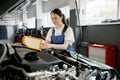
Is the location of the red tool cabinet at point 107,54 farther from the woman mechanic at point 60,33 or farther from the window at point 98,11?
the woman mechanic at point 60,33

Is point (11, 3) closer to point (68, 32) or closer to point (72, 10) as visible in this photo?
point (68, 32)

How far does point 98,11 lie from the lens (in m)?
4.38

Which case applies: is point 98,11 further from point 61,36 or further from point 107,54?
point 61,36

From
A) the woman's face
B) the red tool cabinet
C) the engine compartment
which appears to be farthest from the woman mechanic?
the red tool cabinet

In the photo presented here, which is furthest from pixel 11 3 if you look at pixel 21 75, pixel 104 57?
pixel 104 57

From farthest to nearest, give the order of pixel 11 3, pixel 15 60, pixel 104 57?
pixel 104 57 → pixel 11 3 → pixel 15 60

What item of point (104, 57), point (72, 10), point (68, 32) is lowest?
point (104, 57)

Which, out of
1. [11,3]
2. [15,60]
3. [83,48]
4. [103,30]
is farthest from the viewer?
[83,48]

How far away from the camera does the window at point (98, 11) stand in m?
3.84

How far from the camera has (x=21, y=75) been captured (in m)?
0.93

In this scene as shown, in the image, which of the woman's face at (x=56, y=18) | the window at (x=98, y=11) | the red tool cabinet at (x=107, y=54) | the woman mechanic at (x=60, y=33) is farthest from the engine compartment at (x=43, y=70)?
the window at (x=98, y=11)

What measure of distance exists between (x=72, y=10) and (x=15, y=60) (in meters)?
4.22

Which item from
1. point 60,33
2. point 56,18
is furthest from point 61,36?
point 56,18

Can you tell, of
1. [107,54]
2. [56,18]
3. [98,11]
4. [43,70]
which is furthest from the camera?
[98,11]
